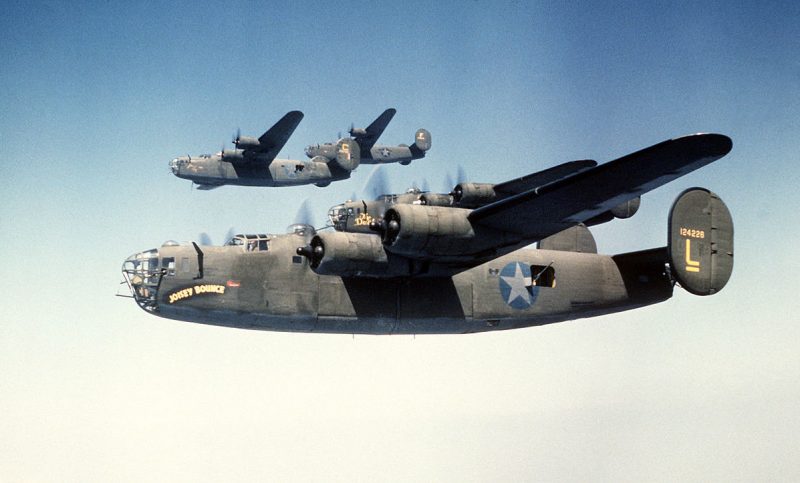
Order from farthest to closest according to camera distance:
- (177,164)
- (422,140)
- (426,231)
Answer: (422,140) < (177,164) < (426,231)

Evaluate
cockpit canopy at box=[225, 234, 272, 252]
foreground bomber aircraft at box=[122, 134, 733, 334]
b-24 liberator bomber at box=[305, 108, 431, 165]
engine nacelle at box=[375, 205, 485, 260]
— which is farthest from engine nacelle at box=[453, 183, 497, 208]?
b-24 liberator bomber at box=[305, 108, 431, 165]

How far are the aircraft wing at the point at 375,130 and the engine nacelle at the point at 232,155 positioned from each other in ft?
34.3

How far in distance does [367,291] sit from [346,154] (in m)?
22.4

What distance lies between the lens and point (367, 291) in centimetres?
1499

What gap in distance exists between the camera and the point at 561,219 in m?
13.8

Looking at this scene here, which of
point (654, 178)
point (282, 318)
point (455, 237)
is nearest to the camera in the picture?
point (654, 178)

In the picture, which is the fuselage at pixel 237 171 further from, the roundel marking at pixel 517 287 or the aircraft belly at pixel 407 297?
the roundel marking at pixel 517 287

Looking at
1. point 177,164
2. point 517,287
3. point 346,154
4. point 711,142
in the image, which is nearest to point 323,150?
point 346,154

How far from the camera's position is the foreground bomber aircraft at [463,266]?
13.1 metres

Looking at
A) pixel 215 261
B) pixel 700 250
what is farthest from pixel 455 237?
pixel 700 250

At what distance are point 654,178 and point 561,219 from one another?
1.85 meters

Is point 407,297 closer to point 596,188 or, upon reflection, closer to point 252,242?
point 252,242

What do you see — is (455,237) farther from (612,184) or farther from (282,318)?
(282,318)

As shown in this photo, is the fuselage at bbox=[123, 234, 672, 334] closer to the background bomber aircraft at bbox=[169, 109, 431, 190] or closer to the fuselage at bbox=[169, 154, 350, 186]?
the background bomber aircraft at bbox=[169, 109, 431, 190]
